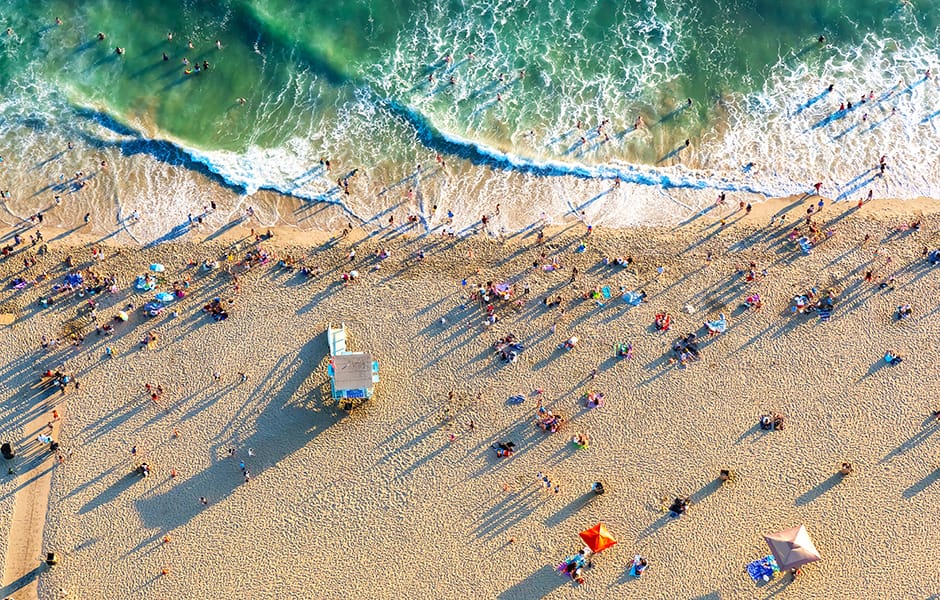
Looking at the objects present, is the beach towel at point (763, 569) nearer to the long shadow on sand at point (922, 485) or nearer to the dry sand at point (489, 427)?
the dry sand at point (489, 427)

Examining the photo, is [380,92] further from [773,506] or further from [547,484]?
[773,506]

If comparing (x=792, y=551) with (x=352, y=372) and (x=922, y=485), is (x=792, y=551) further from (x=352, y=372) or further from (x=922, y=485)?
(x=352, y=372)

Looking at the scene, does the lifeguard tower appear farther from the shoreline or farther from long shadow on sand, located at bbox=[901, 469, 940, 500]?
long shadow on sand, located at bbox=[901, 469, 940, 500]

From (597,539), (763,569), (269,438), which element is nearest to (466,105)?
(269,438)

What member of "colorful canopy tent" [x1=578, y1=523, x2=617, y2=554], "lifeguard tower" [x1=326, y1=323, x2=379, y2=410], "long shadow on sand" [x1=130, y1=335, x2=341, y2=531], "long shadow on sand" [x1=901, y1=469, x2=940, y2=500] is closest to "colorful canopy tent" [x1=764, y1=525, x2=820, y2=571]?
"long shadow on sand" [x1=901, y1=469, x2=940, y2=500]

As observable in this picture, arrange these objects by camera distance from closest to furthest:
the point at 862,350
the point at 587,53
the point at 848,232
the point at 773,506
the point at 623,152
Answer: the point at 773,506 → the point at 862,350 → the point at 848,232 → the point at 623,152 → the point at 587,53

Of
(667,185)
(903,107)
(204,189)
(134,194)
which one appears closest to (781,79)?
(903,107)
